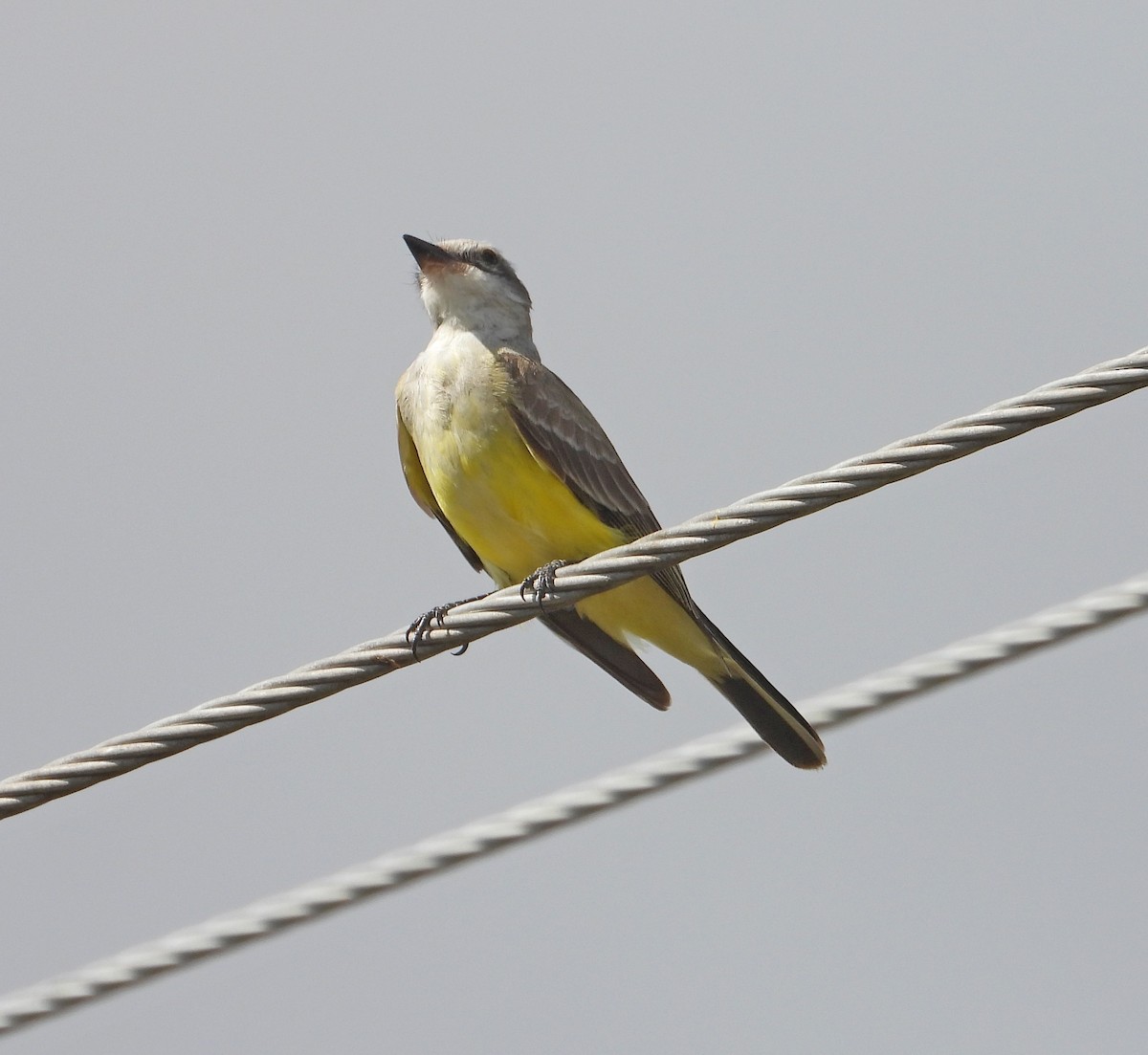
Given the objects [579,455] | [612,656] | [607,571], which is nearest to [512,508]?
[579,455]

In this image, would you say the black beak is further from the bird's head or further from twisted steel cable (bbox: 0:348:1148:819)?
twisted steel cable (bbox: 0:348:1148:819)

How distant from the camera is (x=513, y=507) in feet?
20.5

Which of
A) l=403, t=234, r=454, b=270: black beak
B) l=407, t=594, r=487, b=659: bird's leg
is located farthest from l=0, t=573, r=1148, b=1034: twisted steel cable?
l=403, t=234, r=454, b=270: black beak

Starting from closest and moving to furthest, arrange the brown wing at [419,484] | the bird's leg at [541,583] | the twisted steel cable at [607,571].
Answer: the twisted steel cable at [607,571]
the bird's leg at [541,583]
the brown wing at [419,484]

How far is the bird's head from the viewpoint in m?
7.33

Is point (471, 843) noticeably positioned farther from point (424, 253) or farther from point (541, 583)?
point (424, 253)

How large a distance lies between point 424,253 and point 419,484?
4.50ft

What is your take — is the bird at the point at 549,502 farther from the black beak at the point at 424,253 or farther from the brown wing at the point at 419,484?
the black beak at the point at 424,253

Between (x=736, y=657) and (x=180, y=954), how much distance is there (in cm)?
244

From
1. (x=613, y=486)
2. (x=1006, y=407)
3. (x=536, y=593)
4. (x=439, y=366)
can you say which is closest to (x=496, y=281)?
(x=439, y=366)

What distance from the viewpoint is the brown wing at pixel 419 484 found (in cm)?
680

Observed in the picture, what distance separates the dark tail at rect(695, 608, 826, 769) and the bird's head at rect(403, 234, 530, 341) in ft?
5.92

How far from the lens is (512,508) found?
20.5ft

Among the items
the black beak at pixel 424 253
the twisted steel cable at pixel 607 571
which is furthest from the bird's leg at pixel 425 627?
the black beak at pixel 424 253
